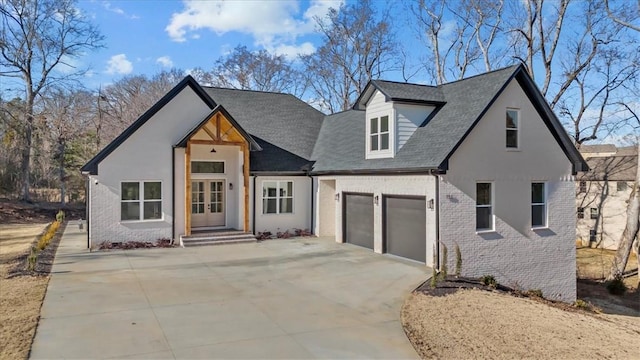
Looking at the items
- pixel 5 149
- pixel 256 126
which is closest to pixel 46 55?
pixel 5 149

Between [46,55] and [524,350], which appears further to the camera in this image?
[46,55]


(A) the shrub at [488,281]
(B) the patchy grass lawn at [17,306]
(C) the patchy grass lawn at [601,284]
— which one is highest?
(B) the patchy grass lawn at [17,306]

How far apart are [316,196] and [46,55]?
28.1 meters

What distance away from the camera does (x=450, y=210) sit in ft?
42.9

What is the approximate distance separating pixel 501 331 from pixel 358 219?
374 inches

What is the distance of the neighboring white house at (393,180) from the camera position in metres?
13.6

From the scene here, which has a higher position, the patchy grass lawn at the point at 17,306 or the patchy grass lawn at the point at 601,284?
the patchy grass lawn at the point at 17,306

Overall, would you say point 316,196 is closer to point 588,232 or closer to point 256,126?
point 256,126

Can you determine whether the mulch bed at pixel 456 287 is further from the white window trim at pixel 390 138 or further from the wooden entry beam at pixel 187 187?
the wooden entry beam at pixel 187 187

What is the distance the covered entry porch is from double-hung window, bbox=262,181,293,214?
1100 mm

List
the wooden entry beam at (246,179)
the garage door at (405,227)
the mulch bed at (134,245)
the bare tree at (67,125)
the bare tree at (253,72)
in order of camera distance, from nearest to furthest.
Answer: the garage door at (405,227) → the mulch bed at (134,245) → the wooden entry beam at (246,179) → the bare tree at (67,125) → the bare tree at (253,72)

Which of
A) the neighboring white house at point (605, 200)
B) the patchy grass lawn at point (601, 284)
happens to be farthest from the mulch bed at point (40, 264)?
the neighboring white house at point (605, 200)

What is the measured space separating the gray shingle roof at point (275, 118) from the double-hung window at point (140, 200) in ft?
18.8

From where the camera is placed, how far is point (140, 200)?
16.7 meters
